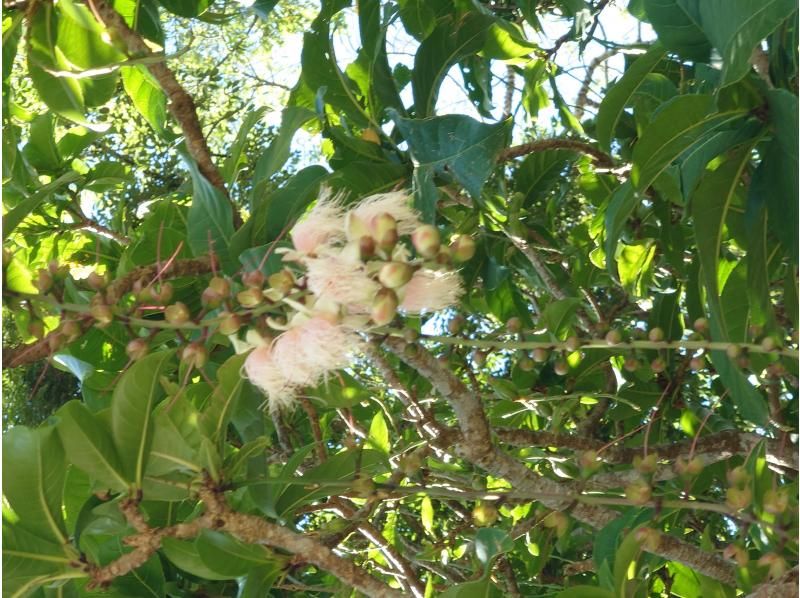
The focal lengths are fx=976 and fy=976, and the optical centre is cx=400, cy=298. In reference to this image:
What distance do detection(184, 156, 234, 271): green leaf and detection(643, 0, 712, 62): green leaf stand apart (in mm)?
416

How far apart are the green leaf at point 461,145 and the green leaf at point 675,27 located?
0.16 m

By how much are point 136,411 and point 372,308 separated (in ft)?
0.84

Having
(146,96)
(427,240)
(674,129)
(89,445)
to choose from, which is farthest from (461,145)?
(146,96)

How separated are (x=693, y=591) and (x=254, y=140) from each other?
7.20ft

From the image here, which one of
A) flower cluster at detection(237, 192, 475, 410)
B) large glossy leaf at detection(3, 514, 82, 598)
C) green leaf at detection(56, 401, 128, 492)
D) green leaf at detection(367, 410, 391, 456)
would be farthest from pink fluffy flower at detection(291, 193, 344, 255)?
green leaf at detection(367, 410, 391, 456)

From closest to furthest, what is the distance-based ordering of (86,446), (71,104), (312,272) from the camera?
1. (312,272)
2. (86,446)
3. (71,104)

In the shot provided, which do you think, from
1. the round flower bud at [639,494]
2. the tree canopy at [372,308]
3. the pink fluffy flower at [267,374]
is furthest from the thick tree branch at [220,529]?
the round flower bud at [639,494]

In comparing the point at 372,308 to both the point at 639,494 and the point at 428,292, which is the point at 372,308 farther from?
the point at 639,494

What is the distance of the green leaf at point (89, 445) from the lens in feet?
2.42

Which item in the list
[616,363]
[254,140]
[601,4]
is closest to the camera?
[616,363]

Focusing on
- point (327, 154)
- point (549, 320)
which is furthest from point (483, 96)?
point (549, 320)

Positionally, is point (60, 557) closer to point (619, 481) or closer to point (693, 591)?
point (619, 481)

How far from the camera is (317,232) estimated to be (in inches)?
25.5

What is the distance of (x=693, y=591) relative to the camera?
113 centimetres
